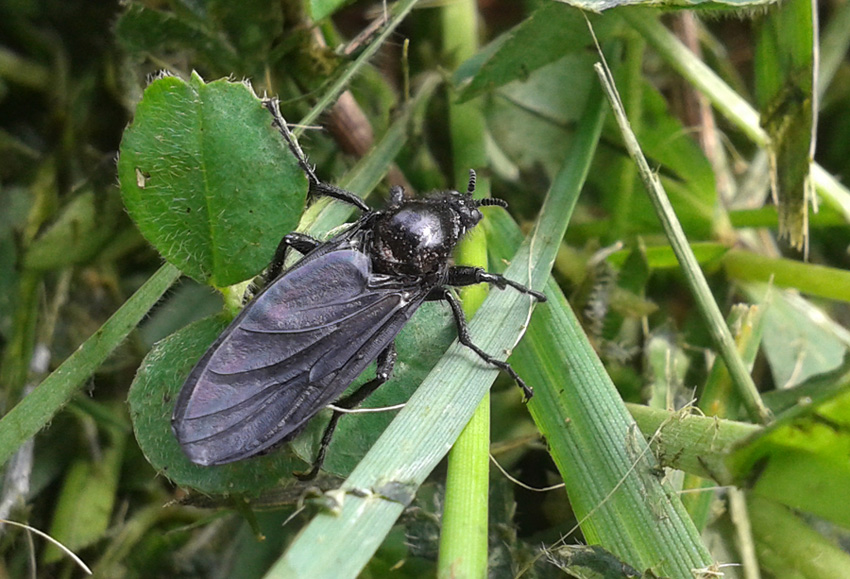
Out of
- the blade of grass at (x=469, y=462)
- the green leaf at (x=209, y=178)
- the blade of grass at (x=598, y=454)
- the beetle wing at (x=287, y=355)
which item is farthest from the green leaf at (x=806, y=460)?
the green leaf at (x=209, y=178)

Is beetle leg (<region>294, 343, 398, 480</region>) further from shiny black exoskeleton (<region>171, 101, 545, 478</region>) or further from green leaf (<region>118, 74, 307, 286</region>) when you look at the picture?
green leaf (<region>118, 74, 307, 286</region>)

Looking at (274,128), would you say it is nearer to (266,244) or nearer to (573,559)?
(266,244)

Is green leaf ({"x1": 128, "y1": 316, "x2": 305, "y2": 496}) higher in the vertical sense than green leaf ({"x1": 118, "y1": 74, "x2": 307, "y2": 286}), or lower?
lower

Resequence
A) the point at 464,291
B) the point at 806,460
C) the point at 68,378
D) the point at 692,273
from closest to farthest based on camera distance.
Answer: the point at 806,460, the point at 68,378, the point at 692,273, the point at 464,291

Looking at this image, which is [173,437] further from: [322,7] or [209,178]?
[322,7]

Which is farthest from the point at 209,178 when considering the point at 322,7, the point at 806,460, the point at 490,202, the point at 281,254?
the point at 806,460

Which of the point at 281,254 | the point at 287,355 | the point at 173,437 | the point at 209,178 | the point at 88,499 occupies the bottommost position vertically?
the point at 88,499

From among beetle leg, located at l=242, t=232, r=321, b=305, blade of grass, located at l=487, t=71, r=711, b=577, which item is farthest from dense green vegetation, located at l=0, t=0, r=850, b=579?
beetle leg, located at l=242, t=232, r=321, b=305
